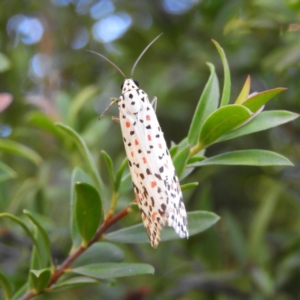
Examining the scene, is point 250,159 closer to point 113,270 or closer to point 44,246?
point 113,270

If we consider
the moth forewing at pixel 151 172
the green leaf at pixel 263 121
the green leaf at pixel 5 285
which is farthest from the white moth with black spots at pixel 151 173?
the green leaf at pixel 5 285

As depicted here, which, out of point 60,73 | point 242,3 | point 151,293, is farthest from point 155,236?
point 60,73

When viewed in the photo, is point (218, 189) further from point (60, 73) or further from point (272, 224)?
point (60, 73)

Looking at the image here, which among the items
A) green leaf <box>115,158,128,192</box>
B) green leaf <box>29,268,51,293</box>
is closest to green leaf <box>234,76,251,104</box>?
green leaf <box>115,158,128,192</box>

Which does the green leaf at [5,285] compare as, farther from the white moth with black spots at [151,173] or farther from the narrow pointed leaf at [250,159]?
the narrow pointed leaf at [250,159]

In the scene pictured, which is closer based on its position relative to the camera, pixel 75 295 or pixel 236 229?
pixel 236 229
